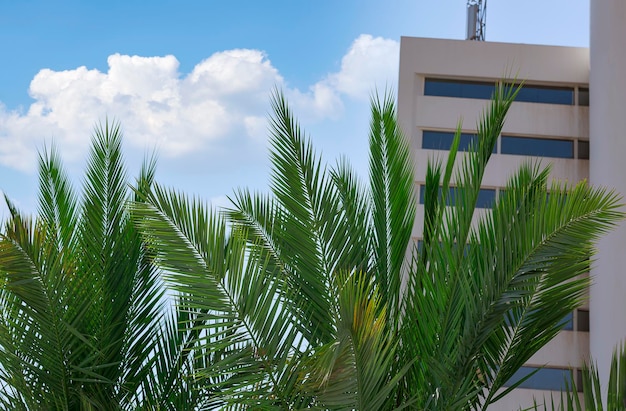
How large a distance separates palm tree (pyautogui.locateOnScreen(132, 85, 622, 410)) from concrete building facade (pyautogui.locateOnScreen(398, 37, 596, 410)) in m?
18.0

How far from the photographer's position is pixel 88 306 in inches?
237

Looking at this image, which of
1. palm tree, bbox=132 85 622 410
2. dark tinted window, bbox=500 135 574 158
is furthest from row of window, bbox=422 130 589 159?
palm tree, bbox=132 85 622 410

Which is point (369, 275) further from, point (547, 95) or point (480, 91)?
point (547, 95)

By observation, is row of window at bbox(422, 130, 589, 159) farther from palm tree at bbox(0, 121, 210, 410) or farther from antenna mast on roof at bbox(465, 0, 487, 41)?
palm tree at bbox(0, 121, 210, 410)

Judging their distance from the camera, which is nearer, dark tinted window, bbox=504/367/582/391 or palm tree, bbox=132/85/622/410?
palm tree, bbox=132/85/622/410

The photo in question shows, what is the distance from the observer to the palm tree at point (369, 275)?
468 centimetres

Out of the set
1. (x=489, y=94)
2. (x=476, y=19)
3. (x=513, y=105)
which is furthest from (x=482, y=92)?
(x=476, y=19)

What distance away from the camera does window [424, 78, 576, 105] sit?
24516mm

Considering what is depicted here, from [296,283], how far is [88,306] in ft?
4.65

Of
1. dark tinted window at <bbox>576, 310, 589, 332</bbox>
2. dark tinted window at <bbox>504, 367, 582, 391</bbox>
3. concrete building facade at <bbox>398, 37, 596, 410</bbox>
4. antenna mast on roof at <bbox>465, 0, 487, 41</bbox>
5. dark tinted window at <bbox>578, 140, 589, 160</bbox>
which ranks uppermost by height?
antenna mast on roof at <bbox>465, 0, 487, 41</bbox>

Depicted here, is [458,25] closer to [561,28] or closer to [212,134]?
[561,28]

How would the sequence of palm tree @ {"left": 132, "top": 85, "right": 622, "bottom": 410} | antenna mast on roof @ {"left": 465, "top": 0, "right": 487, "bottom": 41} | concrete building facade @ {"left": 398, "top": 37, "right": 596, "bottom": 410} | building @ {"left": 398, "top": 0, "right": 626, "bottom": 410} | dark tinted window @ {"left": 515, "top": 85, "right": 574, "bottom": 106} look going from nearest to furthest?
1. palm tree @ {"left": 132, "top": 85, "right": 622, "bottom": 410}
2. building @ {"left": 398, "top": 0, "right": 626, "bottom": 410}
3. concrete building facade @ {"left": 398, "top": 37, "right": 596, "bottom": 410}
4. dark tinted window @ {"left": 515, "top": 85, "right": 574, "bottom": 106}
5. antenna mast on roof @ {"left": 465, "top": 0, "right": 487, "bottom": 41}

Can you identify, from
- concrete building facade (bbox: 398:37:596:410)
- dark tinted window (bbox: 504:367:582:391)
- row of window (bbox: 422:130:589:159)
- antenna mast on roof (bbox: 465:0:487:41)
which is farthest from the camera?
antenna mast on roof (bbox: 465:0:487:41)

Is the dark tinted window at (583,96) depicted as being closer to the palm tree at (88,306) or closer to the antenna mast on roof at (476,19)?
the antenna mast on roof at (476,19)
